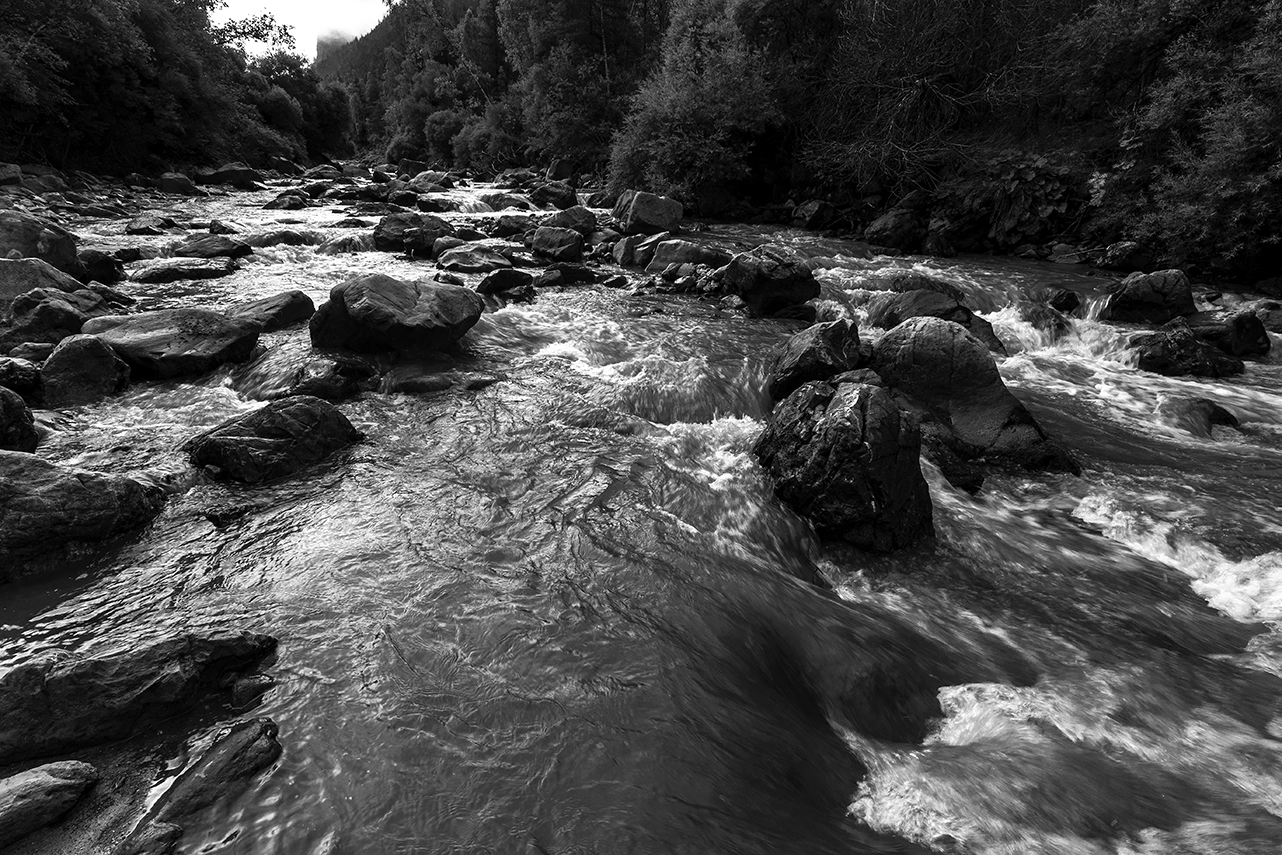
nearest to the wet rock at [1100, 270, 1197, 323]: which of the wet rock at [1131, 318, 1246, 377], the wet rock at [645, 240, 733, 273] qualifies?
the wet rock at [1131, 318, 1246, 377]

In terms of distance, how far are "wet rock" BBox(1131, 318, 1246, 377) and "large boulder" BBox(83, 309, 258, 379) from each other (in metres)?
14.4

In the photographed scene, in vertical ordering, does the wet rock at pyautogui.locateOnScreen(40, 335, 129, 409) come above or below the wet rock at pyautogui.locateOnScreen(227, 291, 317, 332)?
below

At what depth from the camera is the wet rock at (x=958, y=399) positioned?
7688 mm

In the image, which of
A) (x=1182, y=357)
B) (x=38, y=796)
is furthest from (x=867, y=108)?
(x=38, y=796)

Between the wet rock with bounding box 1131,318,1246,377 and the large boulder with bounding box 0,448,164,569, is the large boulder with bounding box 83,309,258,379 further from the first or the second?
the wet rock with bounding box 1131,318,1246,377

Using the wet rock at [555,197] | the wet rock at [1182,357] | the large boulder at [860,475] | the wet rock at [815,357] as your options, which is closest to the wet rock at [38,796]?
the large boulder at [860,475]

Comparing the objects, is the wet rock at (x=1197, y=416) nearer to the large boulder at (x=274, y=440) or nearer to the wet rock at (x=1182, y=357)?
the wet rock at (x=1182, y=357)

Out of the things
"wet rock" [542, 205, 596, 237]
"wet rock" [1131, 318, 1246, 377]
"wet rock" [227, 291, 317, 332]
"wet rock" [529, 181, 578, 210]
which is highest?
"wet rock" [529, 181, 578, 210]

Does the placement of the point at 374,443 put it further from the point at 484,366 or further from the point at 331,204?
the point at 331,204

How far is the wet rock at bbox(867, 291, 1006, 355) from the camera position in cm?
1127

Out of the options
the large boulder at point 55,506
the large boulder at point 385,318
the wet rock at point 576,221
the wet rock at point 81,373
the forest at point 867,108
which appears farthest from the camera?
the wet rock at point 576,221

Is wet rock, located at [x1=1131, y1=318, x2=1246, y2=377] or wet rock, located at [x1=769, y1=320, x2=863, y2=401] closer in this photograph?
wet rock, located at [x1=769, y1=320, x2=863, y2=401]

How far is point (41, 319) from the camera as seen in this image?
28.9 feet

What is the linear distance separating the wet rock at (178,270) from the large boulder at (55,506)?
890 cm
